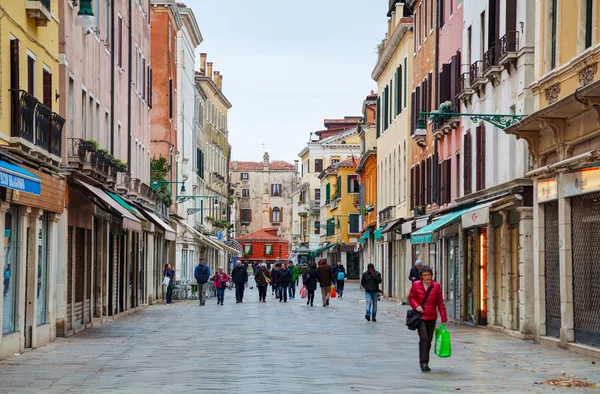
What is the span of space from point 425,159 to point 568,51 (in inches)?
873

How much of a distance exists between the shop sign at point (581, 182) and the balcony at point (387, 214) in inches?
1335

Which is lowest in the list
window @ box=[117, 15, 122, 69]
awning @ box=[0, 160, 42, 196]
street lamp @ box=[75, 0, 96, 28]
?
awning @ box=[0, 160, 42, 196]

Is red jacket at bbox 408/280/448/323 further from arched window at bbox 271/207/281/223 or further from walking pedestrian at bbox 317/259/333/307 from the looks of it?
arched window at bbox 271/207/281/223

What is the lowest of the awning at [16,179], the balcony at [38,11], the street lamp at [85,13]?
the awning at [16,179]

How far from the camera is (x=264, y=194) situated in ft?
540

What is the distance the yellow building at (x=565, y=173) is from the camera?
2034 cm

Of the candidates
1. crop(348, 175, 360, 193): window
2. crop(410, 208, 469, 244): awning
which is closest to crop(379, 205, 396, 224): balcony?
crop(410, 208, 469, 244): awning

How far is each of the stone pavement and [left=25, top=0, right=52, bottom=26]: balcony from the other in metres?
5.90

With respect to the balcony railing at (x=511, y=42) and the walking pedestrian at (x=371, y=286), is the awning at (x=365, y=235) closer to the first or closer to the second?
the walking pedestrian at (x=371, y=286)

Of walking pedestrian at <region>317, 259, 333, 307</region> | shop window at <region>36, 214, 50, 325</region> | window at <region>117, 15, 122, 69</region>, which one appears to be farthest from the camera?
walking pedestrian at <region>317, 259, 333, 307</region>

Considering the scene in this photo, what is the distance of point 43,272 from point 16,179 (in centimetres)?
711

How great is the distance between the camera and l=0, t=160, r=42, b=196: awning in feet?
54.9

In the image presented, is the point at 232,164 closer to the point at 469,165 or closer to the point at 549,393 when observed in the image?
the point at 469,165

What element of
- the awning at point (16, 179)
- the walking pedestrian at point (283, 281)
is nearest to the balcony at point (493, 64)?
the awning at point (16, 179)
